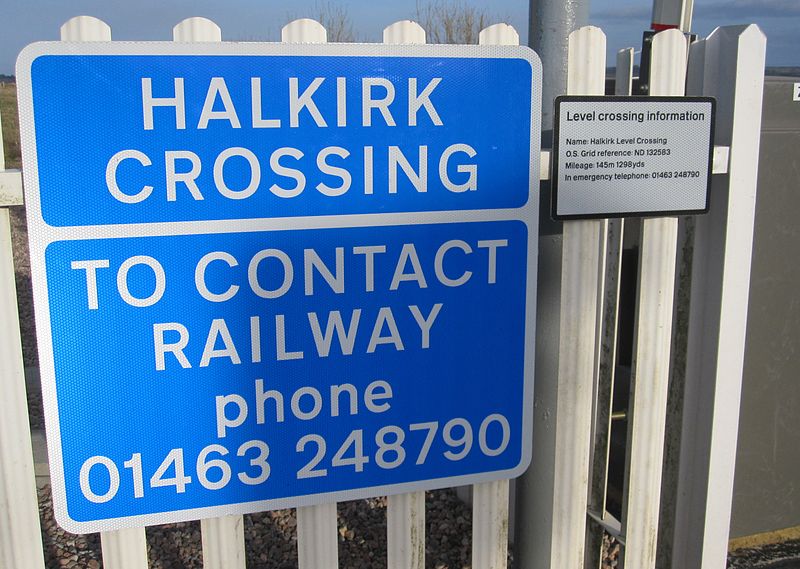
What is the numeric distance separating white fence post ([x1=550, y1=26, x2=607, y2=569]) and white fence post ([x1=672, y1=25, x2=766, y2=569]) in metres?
0.32

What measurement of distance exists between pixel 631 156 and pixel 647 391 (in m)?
0.62

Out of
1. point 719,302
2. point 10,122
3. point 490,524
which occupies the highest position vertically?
point 10,122

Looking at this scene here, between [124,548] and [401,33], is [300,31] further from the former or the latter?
[124,548]

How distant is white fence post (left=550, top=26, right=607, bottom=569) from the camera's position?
196cm

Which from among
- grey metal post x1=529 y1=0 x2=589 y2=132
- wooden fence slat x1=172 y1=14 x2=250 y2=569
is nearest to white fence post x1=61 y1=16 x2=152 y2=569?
wooden fence slat x1=172 y1=14 x2=250 y2=569

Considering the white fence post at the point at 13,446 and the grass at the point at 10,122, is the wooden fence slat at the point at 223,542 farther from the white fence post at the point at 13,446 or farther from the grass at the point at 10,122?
the grass at the point at 10,122

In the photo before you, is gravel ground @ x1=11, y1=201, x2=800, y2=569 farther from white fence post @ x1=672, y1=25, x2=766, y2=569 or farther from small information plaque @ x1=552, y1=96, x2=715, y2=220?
small information plaque @ x1=552, y1=96, x2=715, y2=220

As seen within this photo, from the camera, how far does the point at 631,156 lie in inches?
78.0

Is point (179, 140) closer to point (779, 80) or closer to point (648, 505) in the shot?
point (648, 505)

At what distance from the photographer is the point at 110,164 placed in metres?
1.64

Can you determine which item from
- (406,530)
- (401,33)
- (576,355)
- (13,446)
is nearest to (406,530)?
(406,530)

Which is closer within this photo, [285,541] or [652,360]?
[652,360]

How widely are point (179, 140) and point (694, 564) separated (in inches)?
69.1

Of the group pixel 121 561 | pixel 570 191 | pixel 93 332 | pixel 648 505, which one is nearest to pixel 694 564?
pixel 648 505
